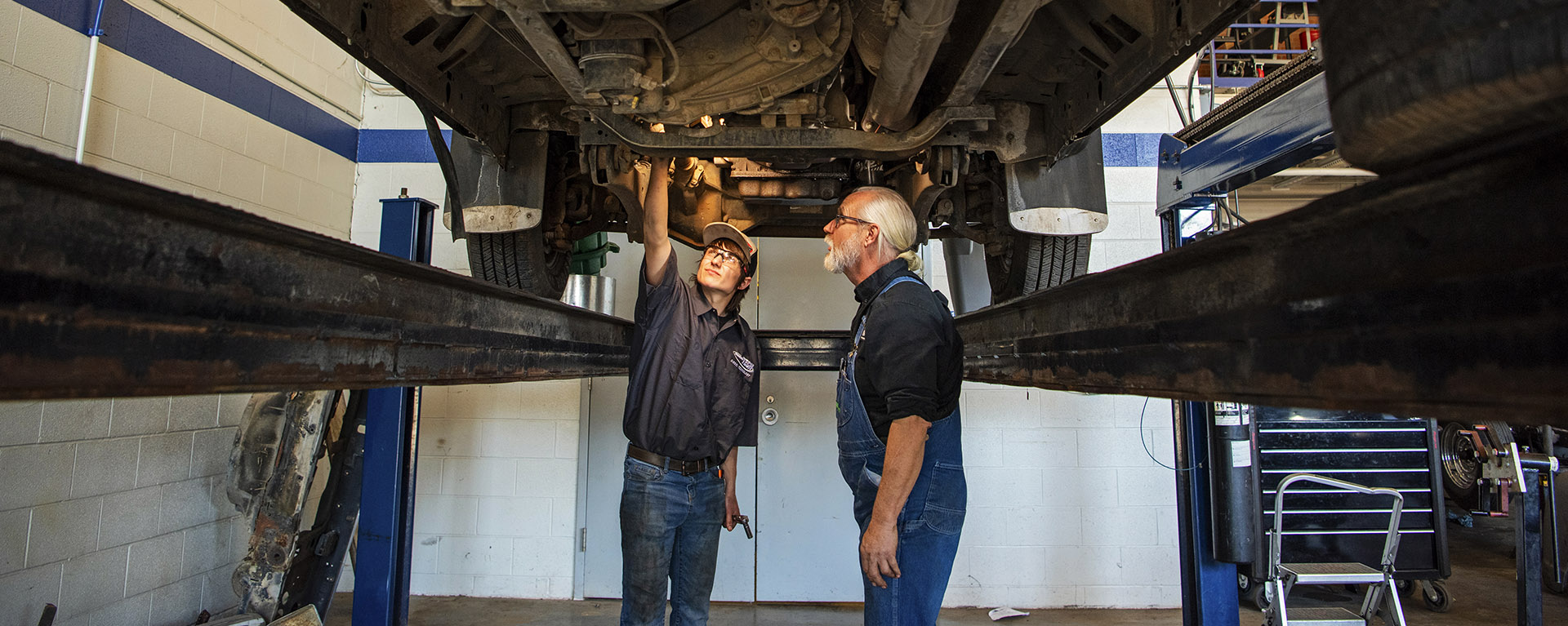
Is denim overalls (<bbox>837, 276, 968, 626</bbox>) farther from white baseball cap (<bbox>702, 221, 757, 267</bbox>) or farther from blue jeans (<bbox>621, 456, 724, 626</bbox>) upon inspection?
white baseball cap (<bbox>702, 221, 757, 267</bbox>)

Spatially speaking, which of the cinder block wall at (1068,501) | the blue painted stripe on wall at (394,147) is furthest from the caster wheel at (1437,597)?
the blue painted stripe on wall at (394,147)

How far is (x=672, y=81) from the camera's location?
6.35ft

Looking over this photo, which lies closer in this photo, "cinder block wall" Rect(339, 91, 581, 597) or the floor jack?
the floor jack

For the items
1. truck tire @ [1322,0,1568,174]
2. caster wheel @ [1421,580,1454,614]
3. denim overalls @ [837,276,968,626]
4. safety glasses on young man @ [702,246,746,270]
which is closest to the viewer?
truck tire @ [1322,0,1568,174]

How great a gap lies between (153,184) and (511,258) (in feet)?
3.61

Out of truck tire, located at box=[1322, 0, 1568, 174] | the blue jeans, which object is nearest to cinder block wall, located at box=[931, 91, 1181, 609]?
the blue jeans

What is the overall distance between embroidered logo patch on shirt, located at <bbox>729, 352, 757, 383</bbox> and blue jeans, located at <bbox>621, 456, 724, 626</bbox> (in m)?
0.38

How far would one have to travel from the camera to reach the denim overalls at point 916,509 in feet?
5.79

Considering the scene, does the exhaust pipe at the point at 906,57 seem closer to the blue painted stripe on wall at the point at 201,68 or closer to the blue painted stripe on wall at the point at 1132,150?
the blue painted stripe on wall at the point at 1132,150

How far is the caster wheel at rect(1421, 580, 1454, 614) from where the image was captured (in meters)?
4.14

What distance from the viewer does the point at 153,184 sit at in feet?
7.65

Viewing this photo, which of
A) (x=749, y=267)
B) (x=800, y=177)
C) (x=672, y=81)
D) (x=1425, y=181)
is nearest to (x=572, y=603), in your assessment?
(x=749, y=267)

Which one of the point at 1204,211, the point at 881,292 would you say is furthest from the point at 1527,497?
the point at 881,292

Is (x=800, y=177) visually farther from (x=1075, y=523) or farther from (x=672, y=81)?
(x=1075, y=523)
